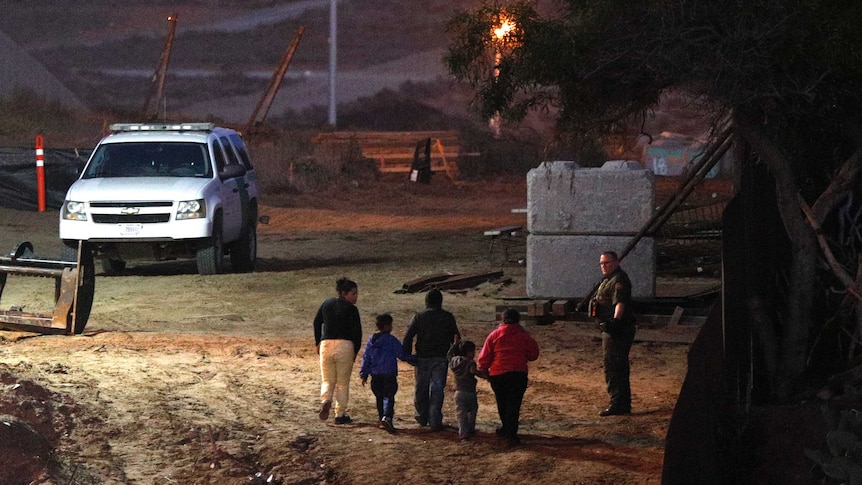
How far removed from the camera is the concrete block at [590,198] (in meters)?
14.1

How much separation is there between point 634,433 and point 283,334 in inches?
212

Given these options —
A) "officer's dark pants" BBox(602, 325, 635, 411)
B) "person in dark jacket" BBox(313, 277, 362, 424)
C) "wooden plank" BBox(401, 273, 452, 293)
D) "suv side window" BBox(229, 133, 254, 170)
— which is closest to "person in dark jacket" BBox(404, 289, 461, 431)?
"person in dark jacket" BBox(313, 277, 362, 424)

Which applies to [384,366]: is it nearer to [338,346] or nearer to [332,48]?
[338,346]

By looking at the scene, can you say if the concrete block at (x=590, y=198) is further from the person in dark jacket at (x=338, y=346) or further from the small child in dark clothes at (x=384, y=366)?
the small child in dark clothes at (x=384, y=366)

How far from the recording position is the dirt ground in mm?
8398

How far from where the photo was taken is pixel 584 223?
46.9ft

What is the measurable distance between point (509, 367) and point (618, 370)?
4.46ft

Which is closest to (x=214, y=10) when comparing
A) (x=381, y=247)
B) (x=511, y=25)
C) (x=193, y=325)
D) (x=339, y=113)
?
(x=339, y=113)

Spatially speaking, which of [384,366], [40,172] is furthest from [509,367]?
[40,172]

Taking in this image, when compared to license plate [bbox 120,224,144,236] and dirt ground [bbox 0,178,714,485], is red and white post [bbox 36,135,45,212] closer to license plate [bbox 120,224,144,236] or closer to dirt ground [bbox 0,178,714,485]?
dirt ground [bbox 0,178,714,485]

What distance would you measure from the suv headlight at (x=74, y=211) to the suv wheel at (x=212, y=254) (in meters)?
1.70

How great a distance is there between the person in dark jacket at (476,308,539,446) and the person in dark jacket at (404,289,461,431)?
14.3 inches

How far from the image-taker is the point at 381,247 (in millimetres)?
23531

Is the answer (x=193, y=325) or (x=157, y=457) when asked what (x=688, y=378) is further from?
(x=193, y=325)
